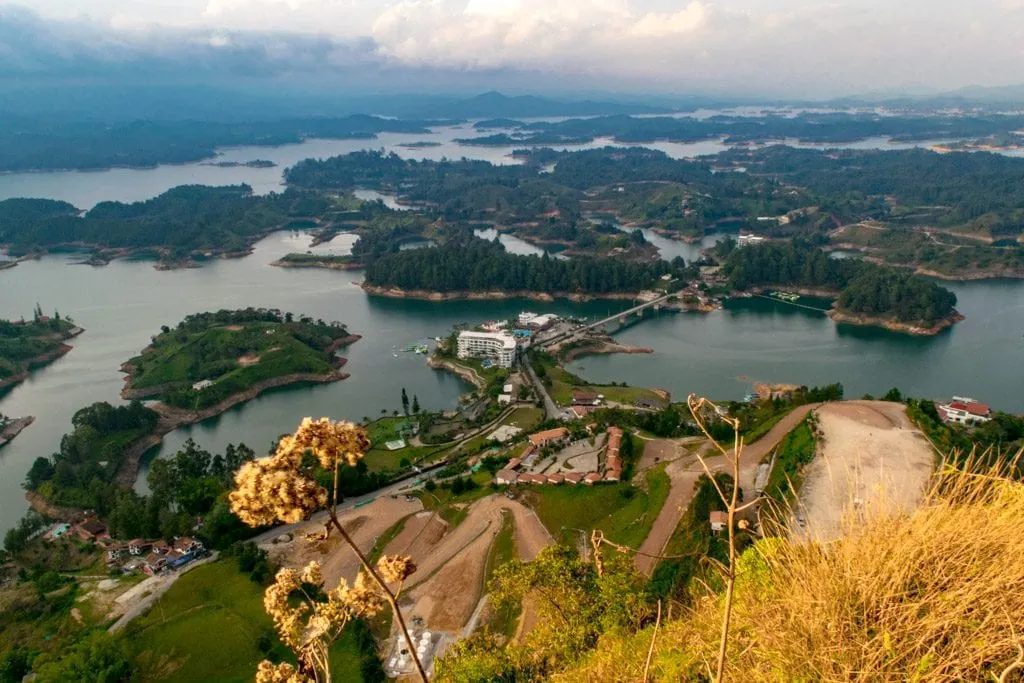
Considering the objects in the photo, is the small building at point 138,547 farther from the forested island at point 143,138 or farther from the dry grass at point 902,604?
the forested island at point 143,138

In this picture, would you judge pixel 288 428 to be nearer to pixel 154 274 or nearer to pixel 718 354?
pixel 718 354

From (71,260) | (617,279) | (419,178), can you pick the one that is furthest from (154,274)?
(419,178)

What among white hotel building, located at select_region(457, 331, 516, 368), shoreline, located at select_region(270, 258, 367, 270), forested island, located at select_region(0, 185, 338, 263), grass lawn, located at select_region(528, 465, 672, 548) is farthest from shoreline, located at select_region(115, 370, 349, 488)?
forested island, located at select_region(0, 185, 338, 263)

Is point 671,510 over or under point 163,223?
under

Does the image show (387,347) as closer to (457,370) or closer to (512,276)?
(457,370)

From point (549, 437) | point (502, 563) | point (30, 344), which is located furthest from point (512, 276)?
point (502, 563)

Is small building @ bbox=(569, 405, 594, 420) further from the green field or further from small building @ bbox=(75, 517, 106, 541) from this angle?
small building @ bbox=(75, 517, 106, 541)

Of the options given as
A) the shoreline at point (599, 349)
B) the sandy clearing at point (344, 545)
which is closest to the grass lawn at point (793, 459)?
the sandy clearing at point (344, 545)
